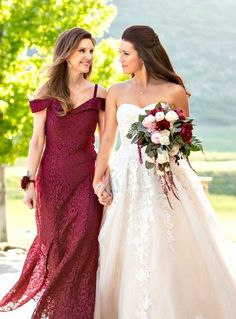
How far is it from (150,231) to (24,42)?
9932 millimetres

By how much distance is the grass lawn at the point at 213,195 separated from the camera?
2527 centimetres

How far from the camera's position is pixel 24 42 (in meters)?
14.4

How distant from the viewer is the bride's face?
16.8ft

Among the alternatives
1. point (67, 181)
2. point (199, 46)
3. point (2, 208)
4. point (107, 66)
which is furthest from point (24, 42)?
point (199, 46)

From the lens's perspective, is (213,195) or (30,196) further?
(213,195)

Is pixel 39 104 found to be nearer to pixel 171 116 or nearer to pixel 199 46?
pixel 171 116

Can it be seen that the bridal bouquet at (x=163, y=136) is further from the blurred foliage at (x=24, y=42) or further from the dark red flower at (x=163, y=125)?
the blurred foliage at (x=24, y=42)

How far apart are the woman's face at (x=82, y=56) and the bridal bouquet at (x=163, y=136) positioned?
581 mm

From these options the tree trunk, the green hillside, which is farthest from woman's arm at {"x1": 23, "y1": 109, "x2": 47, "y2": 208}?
the green hillside

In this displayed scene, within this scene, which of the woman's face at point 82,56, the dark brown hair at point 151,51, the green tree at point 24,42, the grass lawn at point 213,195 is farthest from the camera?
the grass lawn at point 213,195

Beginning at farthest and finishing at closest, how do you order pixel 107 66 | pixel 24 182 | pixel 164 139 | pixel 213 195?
pixel 213 195
pixel 107 66
pixel 24 182
pixel 164 139

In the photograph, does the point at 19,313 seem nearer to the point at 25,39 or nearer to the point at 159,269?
the point at 159,269


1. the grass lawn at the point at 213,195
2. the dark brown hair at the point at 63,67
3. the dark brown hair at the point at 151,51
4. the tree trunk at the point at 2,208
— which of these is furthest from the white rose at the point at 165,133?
the grass lawn at the point at 213,195

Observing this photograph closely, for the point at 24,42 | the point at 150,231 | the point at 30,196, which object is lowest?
the point at 150,231
